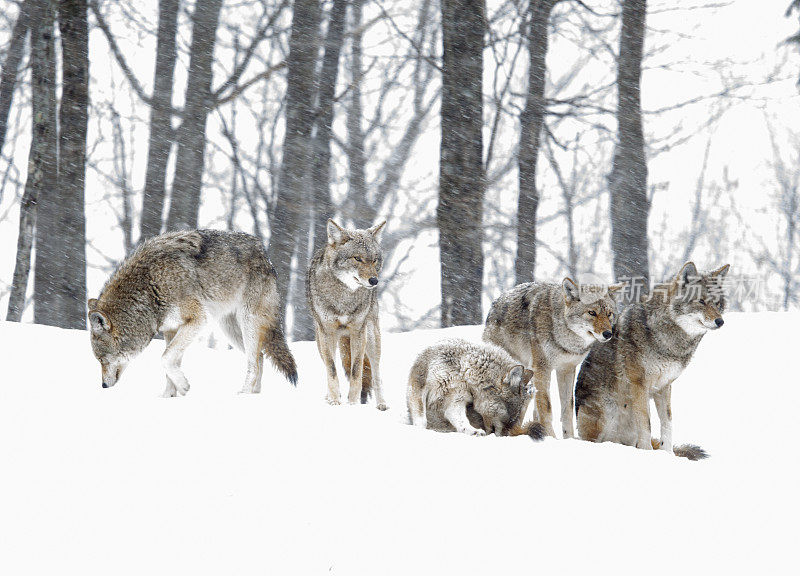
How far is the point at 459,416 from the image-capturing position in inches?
212

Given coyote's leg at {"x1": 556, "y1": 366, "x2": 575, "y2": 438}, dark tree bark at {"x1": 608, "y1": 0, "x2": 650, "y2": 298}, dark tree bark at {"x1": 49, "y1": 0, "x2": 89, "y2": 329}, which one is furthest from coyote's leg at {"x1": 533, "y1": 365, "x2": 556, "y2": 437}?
dark tree bark at {"x1": 49, "y1": 0, "x2": 89, "y2": 329}

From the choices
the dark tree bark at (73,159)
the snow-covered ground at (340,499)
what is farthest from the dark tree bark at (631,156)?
the dark tree bark at (73,159)

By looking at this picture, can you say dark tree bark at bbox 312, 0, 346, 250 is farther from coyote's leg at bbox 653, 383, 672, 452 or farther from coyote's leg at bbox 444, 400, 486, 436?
coyote's leg at bbox 444, 400, 486, 436

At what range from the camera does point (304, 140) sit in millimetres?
12352

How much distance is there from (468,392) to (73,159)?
8.42 meters

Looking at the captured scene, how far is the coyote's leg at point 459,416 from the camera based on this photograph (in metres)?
5.30

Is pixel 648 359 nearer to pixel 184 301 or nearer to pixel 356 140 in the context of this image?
pixel 184 301

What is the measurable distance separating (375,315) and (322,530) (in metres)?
3.76

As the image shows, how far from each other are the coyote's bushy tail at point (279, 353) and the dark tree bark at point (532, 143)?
7.61m

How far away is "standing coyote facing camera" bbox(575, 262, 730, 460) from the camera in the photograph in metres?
5.93

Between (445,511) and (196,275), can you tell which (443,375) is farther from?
(196,275)

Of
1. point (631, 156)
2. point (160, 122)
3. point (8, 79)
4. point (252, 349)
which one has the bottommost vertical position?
point (252, 349)

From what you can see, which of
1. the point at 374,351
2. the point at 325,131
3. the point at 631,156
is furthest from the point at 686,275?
the point at 325,131

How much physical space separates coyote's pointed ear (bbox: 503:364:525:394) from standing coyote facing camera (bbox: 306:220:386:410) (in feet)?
5.66
